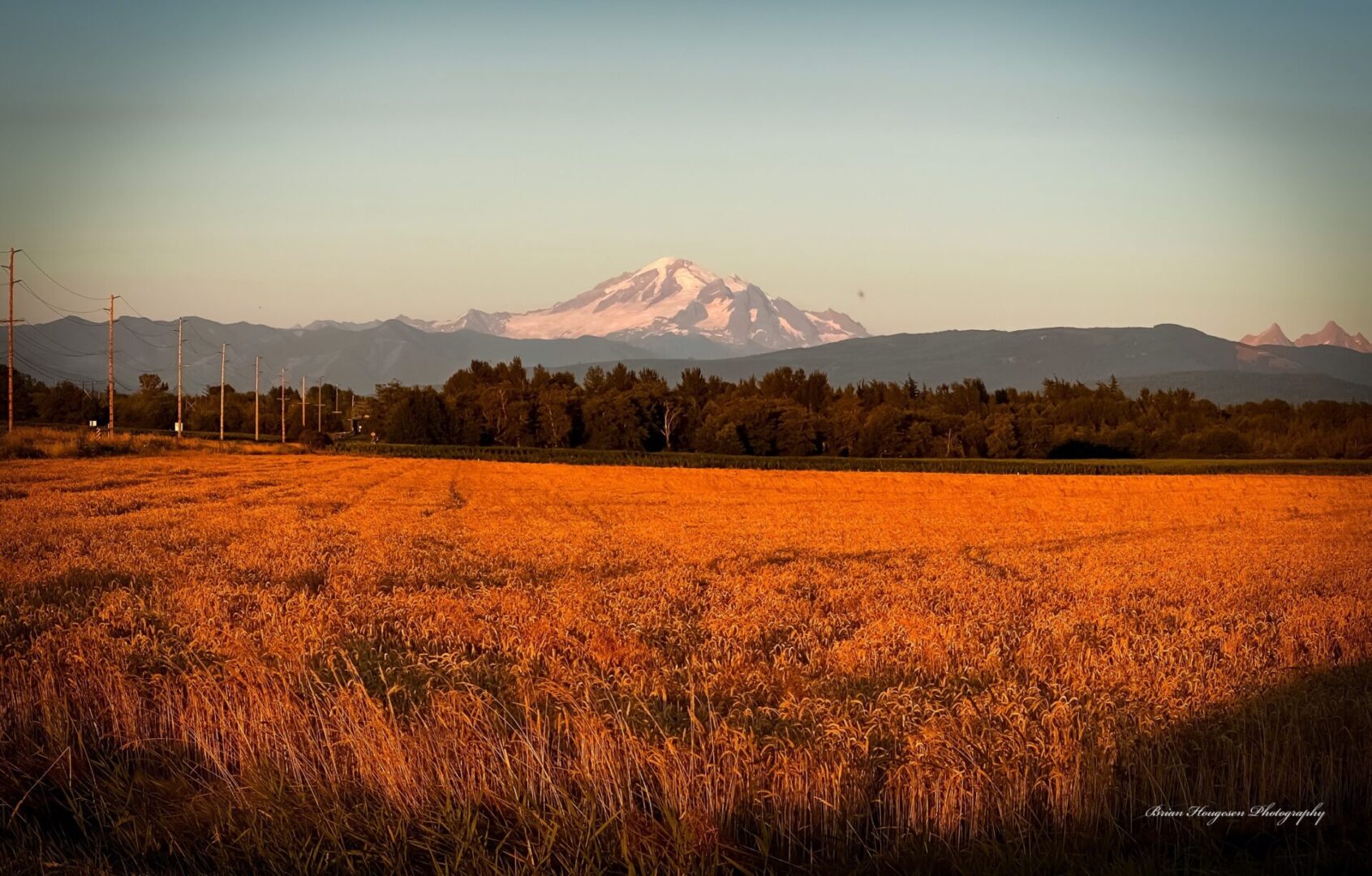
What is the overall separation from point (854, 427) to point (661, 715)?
10735cm

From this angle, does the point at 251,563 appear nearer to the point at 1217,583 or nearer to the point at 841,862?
the point at 841,862

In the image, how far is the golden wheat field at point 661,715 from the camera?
706 centimetres

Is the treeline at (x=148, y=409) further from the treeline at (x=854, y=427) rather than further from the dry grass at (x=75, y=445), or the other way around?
the dry grass at (x=75, y=445)

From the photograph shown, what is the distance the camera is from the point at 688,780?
743cm

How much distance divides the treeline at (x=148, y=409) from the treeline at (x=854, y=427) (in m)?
21.9

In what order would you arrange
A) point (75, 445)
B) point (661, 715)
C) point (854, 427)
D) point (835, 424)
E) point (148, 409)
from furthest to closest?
1. point (148, 409)
2. point (835, 424)
3. point (854, 427)
4. point (75, 445)
5. point (661, 715)

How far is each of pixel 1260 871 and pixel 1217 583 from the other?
1417cm

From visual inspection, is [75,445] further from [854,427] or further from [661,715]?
[854,427]

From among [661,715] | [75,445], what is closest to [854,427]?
[75,445]

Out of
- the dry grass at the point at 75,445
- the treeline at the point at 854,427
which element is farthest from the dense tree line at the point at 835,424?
the dry grass at the point at 75,445

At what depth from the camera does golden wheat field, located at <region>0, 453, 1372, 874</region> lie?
278 inches

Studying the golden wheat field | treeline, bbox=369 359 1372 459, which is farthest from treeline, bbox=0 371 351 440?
the golden wheat field

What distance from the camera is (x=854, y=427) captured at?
114750 mm

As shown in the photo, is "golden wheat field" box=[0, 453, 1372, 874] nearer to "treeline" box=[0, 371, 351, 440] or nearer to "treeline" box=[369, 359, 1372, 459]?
"treeline" box=[369, 359, 1372, 459]
